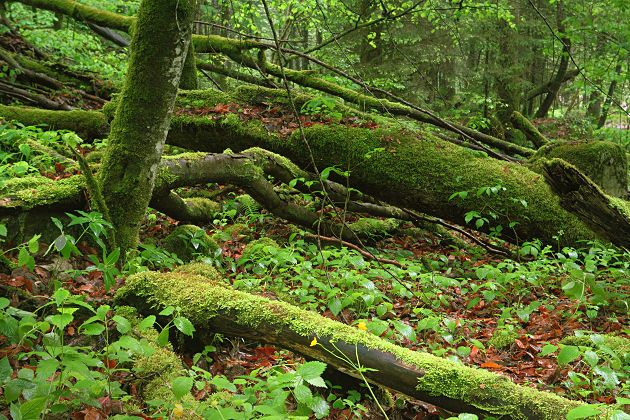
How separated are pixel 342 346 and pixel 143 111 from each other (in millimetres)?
2419

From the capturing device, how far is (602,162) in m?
6.83

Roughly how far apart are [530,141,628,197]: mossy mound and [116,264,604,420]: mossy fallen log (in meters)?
4.94

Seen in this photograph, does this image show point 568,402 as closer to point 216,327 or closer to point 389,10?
point 216,327

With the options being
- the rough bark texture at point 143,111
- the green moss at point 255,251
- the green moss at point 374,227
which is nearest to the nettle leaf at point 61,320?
the rough bark texture at point 143,111

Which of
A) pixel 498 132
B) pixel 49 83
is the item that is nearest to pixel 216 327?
pixel 49 83

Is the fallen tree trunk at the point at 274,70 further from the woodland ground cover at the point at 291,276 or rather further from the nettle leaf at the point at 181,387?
the nettle leaf at the point at 181,387

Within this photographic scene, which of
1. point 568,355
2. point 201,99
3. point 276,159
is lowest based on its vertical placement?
point 568,355

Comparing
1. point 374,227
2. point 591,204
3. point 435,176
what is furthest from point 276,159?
point 591,204

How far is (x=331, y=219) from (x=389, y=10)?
2749 mm

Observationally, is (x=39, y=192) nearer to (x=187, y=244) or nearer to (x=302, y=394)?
(x=187, y=244)

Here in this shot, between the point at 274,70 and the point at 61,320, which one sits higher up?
the point at 274,70

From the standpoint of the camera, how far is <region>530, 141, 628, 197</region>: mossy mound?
6.82 m

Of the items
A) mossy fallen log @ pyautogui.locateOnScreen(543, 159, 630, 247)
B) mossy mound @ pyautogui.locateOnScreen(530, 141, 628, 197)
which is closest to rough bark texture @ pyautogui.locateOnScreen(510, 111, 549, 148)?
mossy mound @ pyautogui.locateOnScreen(530, 141, 628, 197)

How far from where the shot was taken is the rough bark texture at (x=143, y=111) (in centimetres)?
361
